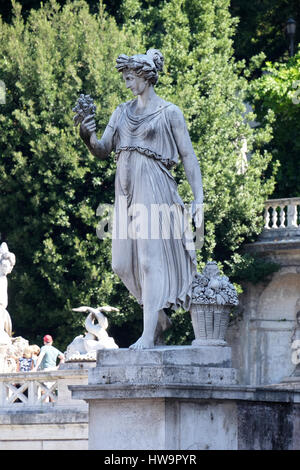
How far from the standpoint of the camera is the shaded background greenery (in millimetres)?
26547

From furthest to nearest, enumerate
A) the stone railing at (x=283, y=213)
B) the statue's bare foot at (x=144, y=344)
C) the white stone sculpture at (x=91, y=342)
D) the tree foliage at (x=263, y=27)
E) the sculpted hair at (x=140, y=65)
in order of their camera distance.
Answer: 1. the tree foliage at (x=263, y=27)
2. the stone railing at (x=283, y=213)
3. the white stone sculpture at (x=91, y=342)
4. the sculpted hair at (x=140, y=65)
5. the statue's bare foot at (x=144, y=344)

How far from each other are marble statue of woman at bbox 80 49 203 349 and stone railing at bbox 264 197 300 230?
18017 mm

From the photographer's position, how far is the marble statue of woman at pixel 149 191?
10.9 m

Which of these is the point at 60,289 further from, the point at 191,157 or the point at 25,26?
the point at 191,157

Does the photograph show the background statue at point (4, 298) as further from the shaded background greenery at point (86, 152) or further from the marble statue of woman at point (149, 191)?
the marble statue of woman at point (149, 191)

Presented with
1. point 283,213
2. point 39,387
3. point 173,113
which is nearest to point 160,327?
point 173,113

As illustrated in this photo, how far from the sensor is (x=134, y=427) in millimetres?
10477

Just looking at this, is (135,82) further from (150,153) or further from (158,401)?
(158,401)

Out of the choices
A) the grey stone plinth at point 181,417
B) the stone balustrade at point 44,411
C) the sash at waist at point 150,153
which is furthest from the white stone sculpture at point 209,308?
the stone balustrade at point 44,411

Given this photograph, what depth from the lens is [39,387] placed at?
19766mm

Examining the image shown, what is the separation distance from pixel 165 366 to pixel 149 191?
4.92 feet

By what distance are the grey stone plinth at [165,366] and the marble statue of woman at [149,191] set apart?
29 cm

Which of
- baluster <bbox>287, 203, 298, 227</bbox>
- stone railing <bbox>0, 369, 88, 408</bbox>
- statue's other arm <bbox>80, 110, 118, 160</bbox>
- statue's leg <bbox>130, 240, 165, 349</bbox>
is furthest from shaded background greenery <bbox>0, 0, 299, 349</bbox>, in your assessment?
statue's leg <bbox>130, 240, 165, 349</bbox>

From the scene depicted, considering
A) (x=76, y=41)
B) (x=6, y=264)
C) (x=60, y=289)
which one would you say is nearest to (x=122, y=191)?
(x=6, y=264)
